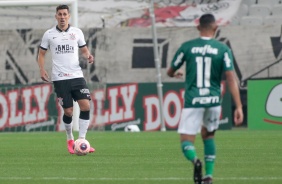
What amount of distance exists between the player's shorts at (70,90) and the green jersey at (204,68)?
5.99 metres

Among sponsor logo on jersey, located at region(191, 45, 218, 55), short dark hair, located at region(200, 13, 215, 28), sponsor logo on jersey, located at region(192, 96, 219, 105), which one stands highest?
short dark hair, located at region(200, 13, 215, 28)

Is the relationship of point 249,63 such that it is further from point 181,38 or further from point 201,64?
point 201,64

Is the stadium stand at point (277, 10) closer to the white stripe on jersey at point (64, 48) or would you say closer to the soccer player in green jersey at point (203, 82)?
the white stripe on jersey at point (64, 48)

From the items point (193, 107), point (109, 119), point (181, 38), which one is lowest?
point (109, 119)

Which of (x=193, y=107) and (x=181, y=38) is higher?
(x=193, y=107)

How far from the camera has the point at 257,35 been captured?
30422 millimetres

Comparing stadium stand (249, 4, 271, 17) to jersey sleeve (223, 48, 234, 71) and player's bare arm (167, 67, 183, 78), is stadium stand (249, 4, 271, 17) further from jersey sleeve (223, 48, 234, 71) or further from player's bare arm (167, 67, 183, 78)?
jersey sleeve (223, 48, 234, 71)

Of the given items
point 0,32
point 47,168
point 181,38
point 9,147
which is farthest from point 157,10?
point 47,168

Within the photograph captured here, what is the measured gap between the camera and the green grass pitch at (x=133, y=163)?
37.5ft

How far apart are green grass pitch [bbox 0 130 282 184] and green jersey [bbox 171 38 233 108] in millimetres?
1026

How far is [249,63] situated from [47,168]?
59.1 ft

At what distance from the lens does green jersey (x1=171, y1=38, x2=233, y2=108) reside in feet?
34.0

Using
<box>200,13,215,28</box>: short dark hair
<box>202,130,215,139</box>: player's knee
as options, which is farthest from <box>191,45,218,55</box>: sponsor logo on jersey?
<box>202,130,215,139</box>: player's knee

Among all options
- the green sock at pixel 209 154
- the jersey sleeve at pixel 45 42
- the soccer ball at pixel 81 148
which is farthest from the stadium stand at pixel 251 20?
the green sock at pixel 209 154
